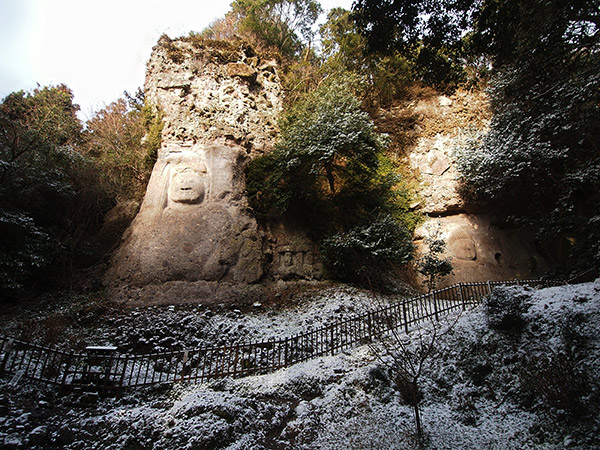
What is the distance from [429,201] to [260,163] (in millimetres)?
9320

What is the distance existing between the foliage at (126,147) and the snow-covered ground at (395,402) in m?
11.4

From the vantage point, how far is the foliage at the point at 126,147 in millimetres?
14704

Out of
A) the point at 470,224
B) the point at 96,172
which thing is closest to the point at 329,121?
the point at 470,224

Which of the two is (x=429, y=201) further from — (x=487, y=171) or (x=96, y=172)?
(x=96, y=172)

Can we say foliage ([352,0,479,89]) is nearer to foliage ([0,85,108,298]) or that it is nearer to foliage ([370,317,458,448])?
foliage ([370,317,458,448])

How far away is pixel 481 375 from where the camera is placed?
6.06 m

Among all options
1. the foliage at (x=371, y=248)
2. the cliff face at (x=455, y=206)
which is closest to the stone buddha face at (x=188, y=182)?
the foliage at (x=371, y=248)

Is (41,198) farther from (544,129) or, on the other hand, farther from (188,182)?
(544,129)

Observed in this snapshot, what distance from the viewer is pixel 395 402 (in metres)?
6.01

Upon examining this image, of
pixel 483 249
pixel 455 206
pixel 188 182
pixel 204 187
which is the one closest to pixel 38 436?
pixel 188 182

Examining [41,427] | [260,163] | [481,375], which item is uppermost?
[260,163]

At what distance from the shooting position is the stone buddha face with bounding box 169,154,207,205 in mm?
12445

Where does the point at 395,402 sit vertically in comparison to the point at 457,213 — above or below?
below

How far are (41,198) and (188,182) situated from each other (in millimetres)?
6466
